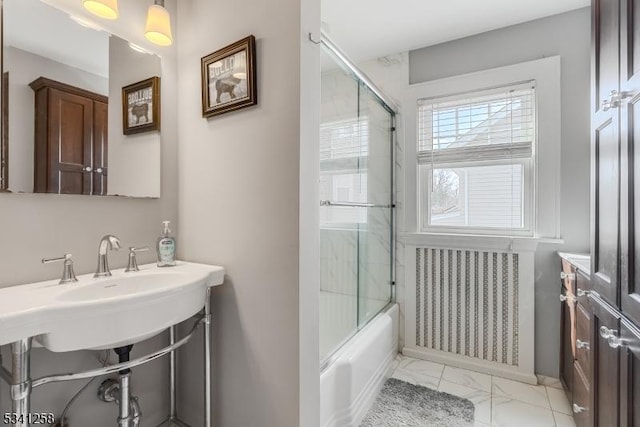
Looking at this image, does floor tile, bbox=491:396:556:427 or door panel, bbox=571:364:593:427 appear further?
floor tile, bbox=491:396:556:427

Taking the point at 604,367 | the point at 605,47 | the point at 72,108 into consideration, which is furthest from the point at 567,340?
the point at 72,108

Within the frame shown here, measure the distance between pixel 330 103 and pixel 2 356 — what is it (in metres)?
1.80

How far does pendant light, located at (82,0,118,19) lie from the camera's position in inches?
44.9

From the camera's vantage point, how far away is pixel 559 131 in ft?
6.45

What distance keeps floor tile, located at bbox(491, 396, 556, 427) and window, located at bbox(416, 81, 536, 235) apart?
1045 millimetres

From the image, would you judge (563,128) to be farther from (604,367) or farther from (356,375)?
(356,375)

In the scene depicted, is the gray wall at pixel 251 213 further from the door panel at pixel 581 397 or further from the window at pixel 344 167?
the door panel at pixel 581 397

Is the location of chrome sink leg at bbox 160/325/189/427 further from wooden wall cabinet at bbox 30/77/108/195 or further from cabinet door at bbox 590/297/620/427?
cabinet door at bbox 590/297/620/427

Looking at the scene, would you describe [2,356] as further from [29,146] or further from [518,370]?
[518,370]

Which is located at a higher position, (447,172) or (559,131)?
(559,131)

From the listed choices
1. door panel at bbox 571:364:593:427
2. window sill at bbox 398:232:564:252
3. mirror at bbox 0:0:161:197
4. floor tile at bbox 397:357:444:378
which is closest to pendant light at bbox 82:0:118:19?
mirror at bbox 0:0:161:197

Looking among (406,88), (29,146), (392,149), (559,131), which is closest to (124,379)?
(29,146)

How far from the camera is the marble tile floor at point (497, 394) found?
65.6 inches

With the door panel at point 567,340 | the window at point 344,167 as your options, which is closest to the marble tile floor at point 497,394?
the door panel at point 567,340
